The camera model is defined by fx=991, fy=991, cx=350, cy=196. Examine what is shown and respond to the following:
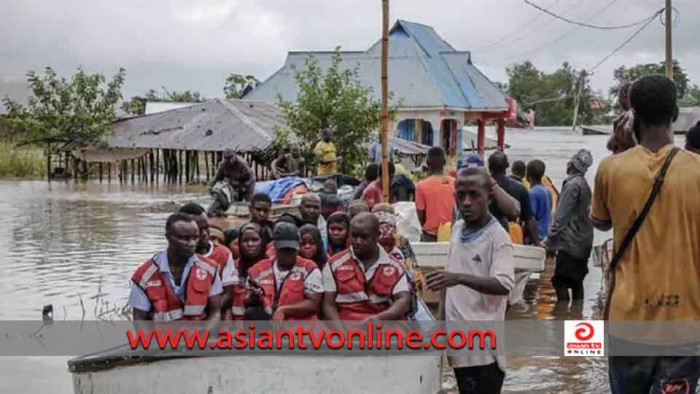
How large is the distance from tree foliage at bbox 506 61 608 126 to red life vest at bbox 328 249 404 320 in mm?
67150

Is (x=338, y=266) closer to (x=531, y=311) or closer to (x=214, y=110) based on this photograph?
(x=531, y=311)

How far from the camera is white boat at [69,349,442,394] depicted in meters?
4.99

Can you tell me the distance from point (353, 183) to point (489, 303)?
14181mm

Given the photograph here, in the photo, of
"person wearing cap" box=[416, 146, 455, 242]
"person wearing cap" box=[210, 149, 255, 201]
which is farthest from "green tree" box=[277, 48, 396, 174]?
"person wearing cap" box=[416, 146, 455, 242]

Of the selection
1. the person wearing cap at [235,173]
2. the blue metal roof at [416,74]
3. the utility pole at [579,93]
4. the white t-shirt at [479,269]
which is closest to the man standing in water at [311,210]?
the white t-shirt at [479,269]

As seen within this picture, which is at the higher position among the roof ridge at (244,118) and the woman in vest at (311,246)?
the roof ridge at (244,118)

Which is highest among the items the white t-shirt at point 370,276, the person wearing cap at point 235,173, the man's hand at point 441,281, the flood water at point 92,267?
the person wearing cap at point 235,173

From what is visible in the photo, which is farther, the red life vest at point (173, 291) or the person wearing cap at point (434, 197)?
the person wearing cap at point (434, 197)

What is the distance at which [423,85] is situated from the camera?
33000 millimetres

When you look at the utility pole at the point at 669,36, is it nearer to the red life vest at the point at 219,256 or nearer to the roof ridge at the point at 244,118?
the roof ridge at the point at 244,118

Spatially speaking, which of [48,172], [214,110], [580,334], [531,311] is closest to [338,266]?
[580,334]

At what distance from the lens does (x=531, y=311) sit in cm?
1054

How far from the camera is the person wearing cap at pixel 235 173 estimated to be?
52.7 ft

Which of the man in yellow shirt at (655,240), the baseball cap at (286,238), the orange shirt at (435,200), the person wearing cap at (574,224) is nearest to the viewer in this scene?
the man in yellow shirt at (655,240)
